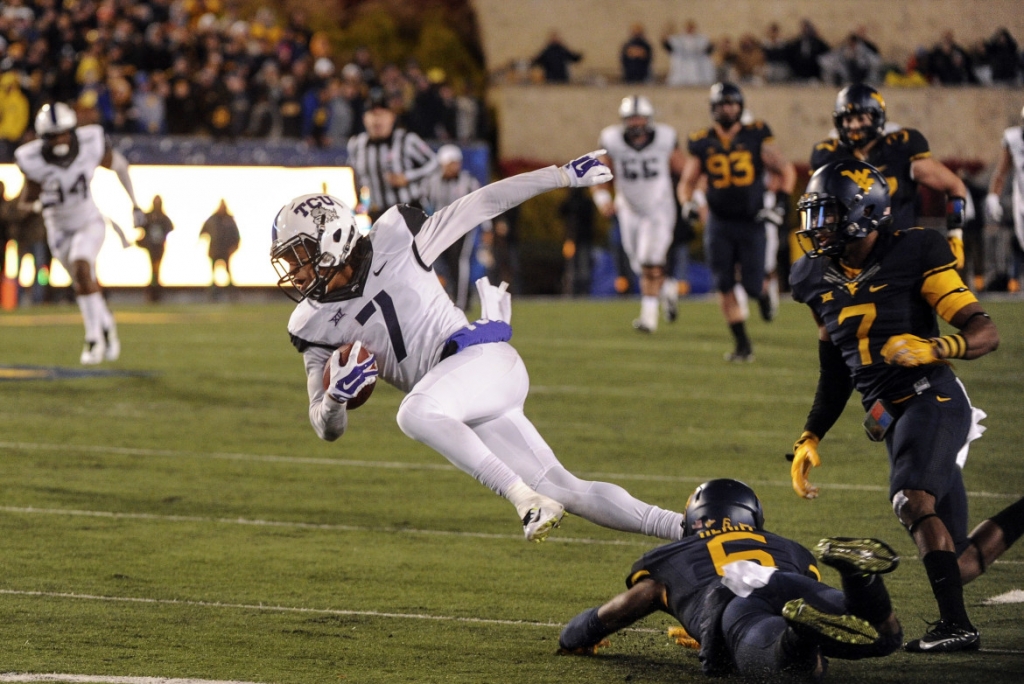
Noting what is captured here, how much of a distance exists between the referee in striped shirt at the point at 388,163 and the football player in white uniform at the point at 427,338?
805 cm

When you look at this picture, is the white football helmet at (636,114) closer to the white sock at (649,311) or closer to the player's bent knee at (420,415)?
the white sock at (649,311)

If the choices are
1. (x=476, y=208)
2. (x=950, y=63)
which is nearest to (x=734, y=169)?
(x=950, y=63)

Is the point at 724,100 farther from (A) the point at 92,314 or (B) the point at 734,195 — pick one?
(A) the point at 92,314

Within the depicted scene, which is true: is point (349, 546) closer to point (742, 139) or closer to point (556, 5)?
point (742, 139)

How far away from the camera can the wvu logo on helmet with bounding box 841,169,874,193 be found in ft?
15.9

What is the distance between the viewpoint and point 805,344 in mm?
13242

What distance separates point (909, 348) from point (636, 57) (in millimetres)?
19408

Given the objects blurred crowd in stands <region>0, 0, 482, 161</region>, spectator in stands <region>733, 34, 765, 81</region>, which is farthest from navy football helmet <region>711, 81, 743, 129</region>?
spectator in stands <region>733, 34, 765, 81</region>

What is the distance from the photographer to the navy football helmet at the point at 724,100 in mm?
12094

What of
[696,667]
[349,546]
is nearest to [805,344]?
[349,546]

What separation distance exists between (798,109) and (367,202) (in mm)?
11967

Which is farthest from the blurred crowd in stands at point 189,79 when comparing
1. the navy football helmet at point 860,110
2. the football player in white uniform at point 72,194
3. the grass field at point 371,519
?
the navy football helmet at point 860,110

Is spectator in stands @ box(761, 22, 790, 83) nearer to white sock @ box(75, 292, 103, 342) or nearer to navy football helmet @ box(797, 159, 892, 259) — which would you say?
white sock @ box(75, 292, 103, 342)

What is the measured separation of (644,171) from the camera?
14.3 metres
